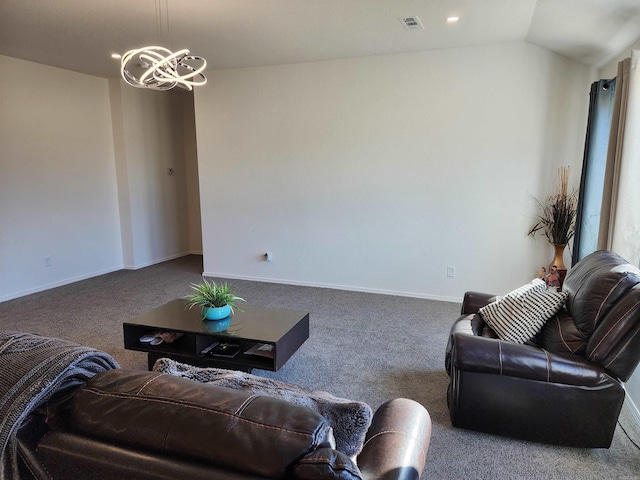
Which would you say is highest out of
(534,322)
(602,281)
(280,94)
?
(280,94)

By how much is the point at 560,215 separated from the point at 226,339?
3.39m

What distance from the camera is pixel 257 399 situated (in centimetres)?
87

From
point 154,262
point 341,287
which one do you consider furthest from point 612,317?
point 154,262

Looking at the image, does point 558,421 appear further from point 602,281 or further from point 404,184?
point 404,184

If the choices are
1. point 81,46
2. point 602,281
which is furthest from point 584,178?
point 81,46

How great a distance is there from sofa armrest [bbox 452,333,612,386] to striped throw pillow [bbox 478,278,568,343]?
7.9 inches

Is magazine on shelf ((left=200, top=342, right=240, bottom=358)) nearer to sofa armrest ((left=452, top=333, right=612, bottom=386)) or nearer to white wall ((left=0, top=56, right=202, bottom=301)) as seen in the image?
sofa armrest ((left=452, top=333, right=612, bottom=386))

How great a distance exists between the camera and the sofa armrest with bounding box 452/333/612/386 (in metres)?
2.03

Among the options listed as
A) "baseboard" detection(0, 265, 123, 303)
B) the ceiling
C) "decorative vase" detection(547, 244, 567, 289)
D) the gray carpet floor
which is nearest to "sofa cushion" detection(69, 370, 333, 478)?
the gray carpet floor

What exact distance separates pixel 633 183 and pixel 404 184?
227cm

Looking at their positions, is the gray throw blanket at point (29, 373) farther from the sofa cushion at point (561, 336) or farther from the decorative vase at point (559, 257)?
the decorative vase at point (559, 257)

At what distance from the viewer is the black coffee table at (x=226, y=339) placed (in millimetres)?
2678

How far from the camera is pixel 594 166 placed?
3711 mm

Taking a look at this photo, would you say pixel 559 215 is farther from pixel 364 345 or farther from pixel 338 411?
pixel 338 411
